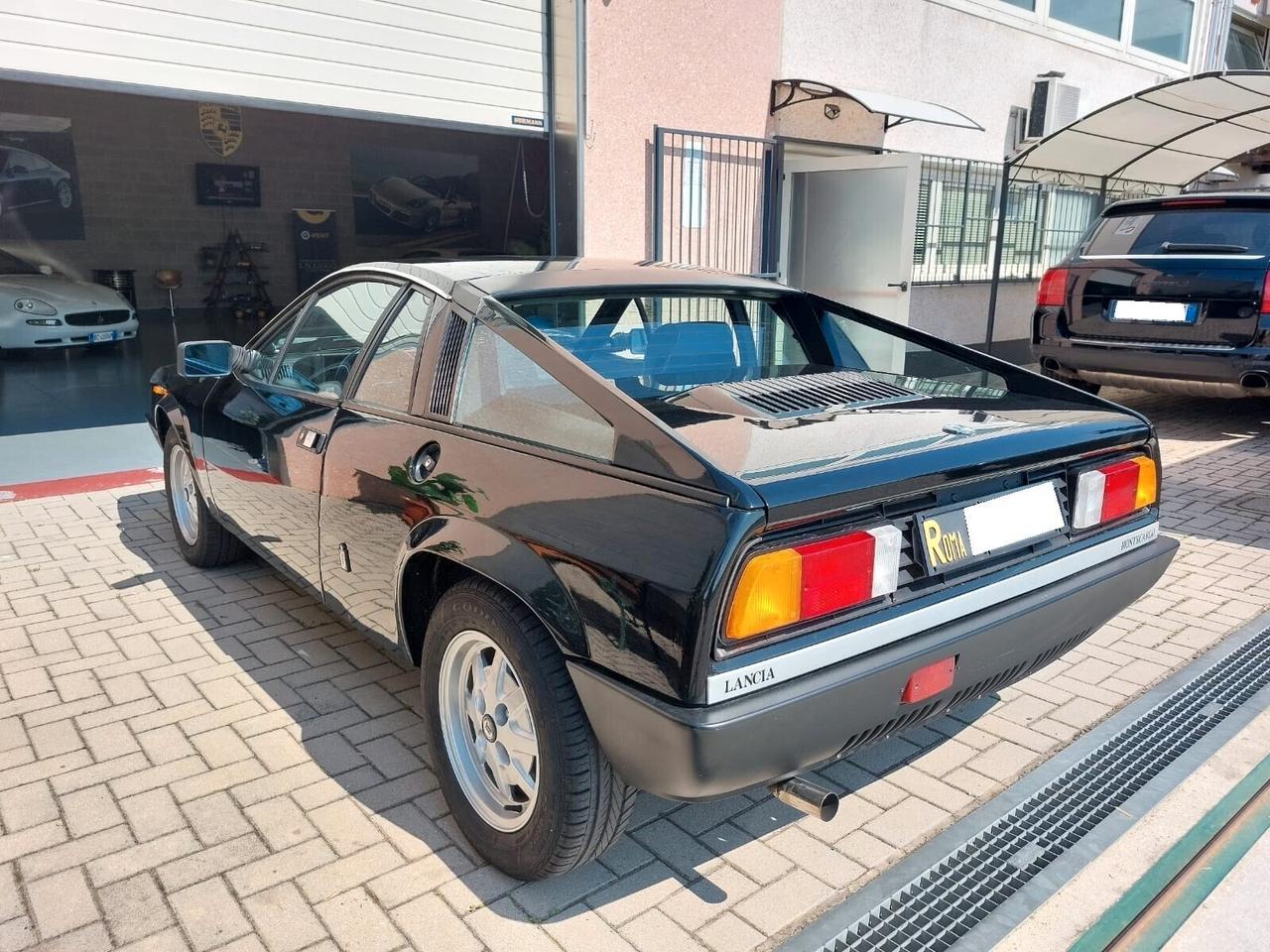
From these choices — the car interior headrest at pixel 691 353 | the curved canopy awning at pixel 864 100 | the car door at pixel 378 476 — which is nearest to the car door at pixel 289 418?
the car door at pixel 378 476

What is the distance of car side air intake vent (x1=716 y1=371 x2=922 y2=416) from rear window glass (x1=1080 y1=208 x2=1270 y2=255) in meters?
5.06

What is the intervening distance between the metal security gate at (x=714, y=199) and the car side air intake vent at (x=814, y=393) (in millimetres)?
5642

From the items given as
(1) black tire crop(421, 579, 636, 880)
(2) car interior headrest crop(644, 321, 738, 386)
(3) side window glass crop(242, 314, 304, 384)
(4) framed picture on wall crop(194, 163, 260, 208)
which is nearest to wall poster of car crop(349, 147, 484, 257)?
(4) framed picture on wall crop(194, 163, 260, 208)

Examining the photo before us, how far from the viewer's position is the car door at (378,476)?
2521 mm

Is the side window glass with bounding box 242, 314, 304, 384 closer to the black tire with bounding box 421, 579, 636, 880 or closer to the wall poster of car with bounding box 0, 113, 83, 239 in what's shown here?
the black tire with bounding box 421, 579, 636, 880

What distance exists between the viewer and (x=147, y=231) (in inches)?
621

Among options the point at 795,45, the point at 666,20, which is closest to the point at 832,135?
the point at 795,45

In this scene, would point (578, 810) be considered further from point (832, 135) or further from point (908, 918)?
point (832, 135)

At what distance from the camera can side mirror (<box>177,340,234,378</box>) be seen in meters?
3.64

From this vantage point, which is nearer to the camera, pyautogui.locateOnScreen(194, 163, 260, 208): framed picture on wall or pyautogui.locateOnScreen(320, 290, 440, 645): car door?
pyautogui.locateOnScreen(320, 290, 440, 645): car door

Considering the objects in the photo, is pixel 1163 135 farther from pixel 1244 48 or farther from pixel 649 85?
pixel 1244 48

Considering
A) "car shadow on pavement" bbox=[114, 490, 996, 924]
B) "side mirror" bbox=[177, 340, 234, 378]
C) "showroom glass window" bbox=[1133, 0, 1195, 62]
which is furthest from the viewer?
"showroom glass window" bbox=[1133, 0, 1195, 62]

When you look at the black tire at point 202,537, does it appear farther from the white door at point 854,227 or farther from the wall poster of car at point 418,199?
the wall poster of car at point 418,199

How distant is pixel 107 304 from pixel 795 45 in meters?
8.14
